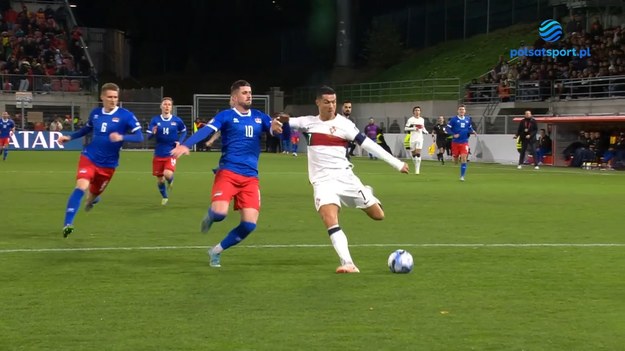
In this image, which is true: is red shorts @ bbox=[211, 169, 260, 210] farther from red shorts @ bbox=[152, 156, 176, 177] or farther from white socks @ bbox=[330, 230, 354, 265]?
red shorts @ bbox=[152, 156, 176, 177]

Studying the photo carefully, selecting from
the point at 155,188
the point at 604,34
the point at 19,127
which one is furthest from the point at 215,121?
the point at 19,127

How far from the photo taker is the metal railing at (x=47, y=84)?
56156mm

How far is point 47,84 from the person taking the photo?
57250mm

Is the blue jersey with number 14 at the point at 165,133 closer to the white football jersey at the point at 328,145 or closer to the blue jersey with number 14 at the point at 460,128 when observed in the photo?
the white football jersey at the point at 328,145

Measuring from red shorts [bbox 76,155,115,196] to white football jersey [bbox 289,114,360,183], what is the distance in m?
4.79

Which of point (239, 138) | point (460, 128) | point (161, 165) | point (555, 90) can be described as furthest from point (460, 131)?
point (239, 138)

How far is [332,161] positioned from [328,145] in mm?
184

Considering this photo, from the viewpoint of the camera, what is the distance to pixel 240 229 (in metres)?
11.2

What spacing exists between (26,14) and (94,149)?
50.6m

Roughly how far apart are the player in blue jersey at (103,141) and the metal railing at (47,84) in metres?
42.9

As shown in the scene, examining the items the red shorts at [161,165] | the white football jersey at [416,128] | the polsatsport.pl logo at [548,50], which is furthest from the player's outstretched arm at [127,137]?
the polsatsport.pl logo at [548,50]

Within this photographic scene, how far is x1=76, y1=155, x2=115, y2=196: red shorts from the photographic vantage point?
14555 millimetres

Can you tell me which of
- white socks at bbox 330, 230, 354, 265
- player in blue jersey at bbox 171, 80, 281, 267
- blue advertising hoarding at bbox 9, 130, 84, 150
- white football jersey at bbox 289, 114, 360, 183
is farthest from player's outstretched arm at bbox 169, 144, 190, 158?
blue advertising hoarding at bbox 9, 130, 84, 150

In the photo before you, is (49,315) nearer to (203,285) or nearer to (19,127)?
(203,285)
